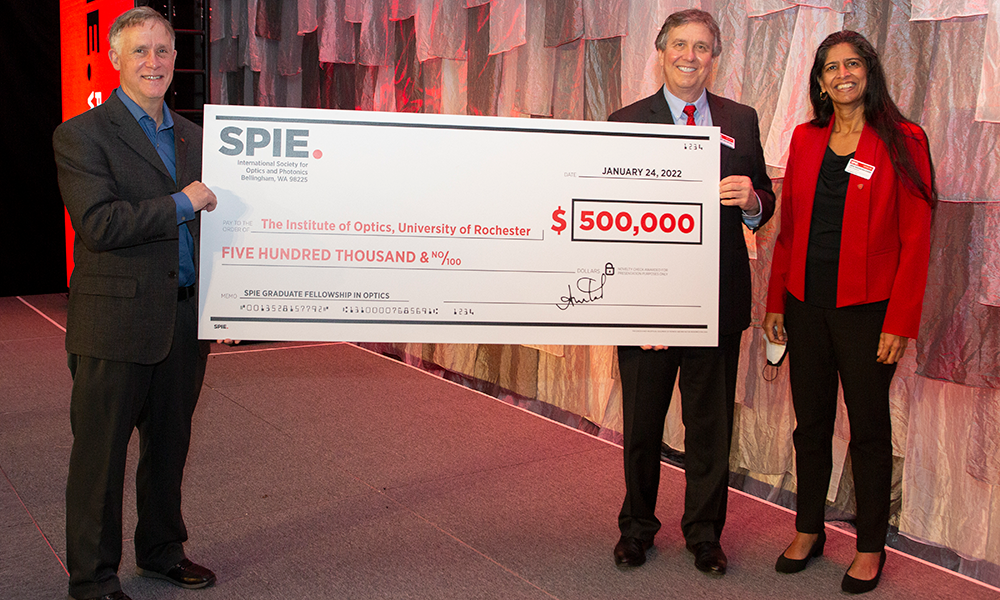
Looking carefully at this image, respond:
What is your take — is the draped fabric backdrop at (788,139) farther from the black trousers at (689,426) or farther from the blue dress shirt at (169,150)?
the blue dress shirt at (169,150)

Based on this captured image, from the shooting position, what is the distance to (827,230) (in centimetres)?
216

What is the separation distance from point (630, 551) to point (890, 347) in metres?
0.92

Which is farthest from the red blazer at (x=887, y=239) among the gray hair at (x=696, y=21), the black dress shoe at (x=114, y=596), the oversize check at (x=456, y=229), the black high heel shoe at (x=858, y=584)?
the black dress shoe at (x=114, y=596)

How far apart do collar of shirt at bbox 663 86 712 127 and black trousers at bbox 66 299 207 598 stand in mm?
1422

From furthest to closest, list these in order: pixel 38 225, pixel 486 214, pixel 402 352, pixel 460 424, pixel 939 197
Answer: pixel 38 225
pixel 402 352
pixel 460 424
pixel 939 197
pixel 486 214

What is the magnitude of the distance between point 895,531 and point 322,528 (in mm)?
1884

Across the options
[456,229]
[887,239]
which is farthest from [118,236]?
[887,239]

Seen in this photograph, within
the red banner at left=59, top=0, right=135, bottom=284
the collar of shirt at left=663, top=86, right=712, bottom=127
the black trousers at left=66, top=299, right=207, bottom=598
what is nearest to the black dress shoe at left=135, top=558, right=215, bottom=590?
the black trousers at left=66, top=299, right=207, bottom=598

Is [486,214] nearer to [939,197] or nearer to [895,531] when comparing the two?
[939,197]

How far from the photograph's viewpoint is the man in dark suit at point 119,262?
1838mm

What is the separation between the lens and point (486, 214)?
209 centimetres

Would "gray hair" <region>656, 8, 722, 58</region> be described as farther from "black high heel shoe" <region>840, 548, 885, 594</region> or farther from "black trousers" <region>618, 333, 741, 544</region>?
"black high heel shoe" <region>840, 548, 885, 594</region>

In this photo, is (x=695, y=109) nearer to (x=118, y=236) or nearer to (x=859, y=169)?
(x=859, y=169)

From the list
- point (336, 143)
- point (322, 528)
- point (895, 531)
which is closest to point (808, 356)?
point (895, 531)
